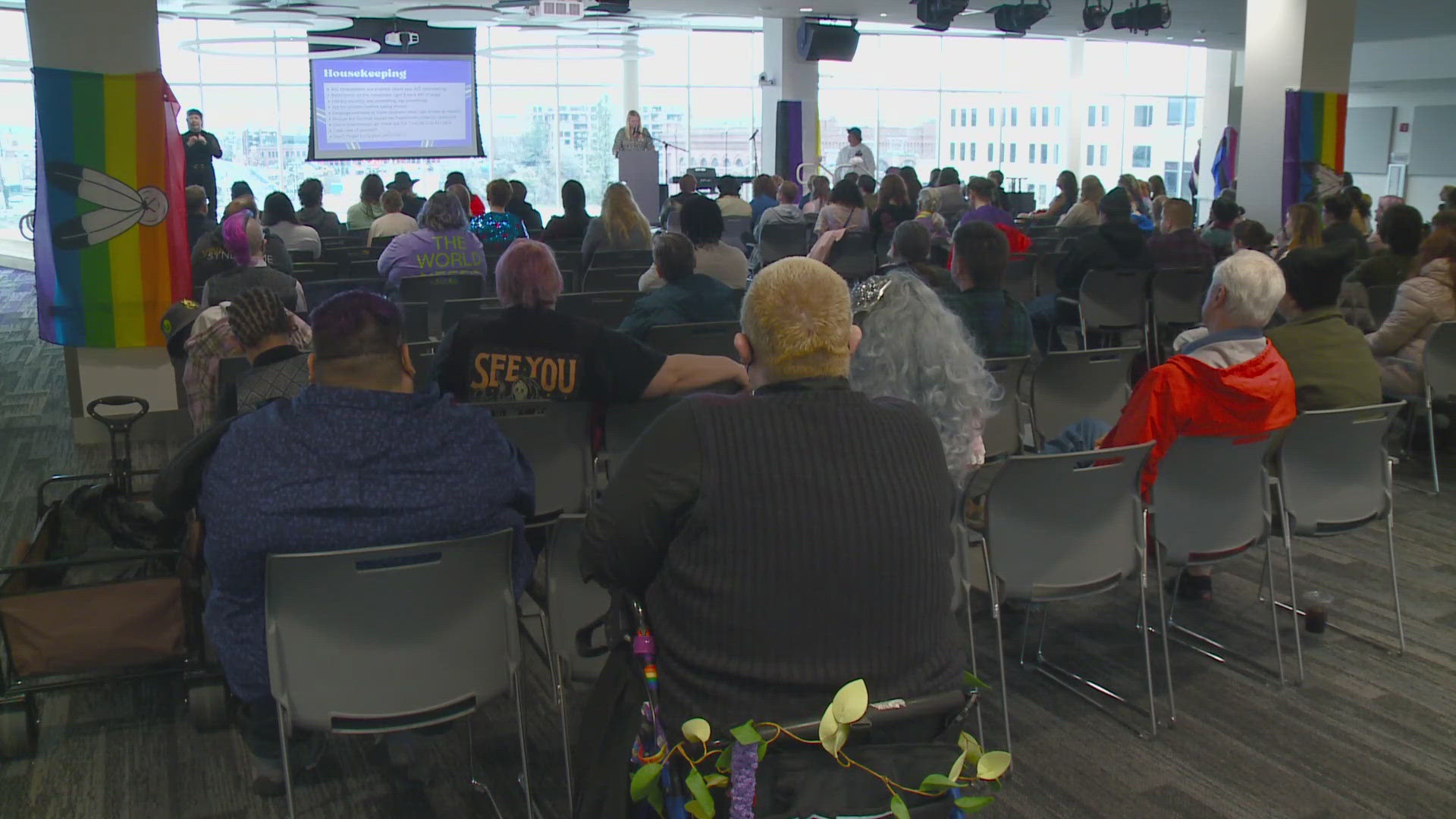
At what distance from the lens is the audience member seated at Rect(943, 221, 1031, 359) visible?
4204mm

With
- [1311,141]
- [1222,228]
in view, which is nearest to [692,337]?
[1222,228]

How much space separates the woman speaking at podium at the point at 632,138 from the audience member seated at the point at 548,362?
39.5ft

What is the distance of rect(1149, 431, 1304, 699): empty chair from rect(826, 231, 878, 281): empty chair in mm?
5048

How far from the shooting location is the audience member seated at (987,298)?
4.20m

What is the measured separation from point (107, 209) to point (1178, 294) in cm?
582

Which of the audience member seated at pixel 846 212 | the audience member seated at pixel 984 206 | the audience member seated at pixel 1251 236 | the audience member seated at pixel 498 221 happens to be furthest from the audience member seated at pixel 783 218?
the audience member seated at pixel 1251 236

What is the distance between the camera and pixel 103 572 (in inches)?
162

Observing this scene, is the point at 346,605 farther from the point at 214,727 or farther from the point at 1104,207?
the point at 1104,207

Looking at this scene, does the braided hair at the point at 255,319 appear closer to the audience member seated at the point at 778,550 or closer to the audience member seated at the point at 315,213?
the audience member seated at the point at 778,550

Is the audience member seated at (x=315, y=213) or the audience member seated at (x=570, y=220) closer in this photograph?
the audience member seated at (x=570, y=220)

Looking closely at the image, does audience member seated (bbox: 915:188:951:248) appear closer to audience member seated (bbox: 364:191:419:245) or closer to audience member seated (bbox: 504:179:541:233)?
audience member seated (bbox: 504:179:541:233)

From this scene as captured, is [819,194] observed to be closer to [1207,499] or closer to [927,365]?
[1207,499]

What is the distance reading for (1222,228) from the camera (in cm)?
839

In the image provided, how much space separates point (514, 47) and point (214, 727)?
15.0 meters
